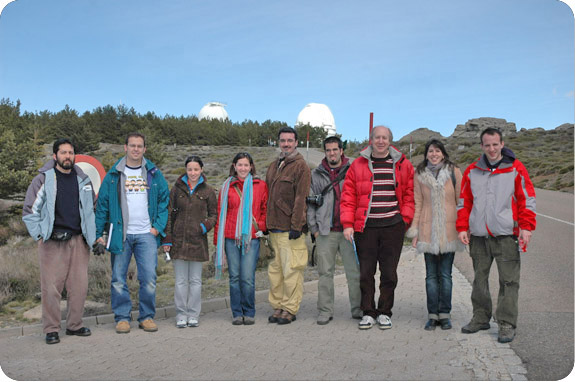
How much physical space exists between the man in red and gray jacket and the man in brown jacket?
1832mm

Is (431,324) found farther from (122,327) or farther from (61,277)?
(61,277)

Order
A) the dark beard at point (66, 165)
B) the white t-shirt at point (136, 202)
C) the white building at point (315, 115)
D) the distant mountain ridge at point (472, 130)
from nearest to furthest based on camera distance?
the dark beard at point (66, 165) < the white t-shirt at point (136, 202) < the distant mountain ridge at point (472, 130) < the white building at point (315, 115)

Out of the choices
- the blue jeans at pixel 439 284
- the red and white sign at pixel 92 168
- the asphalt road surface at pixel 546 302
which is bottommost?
the asphalt road surface at pixel 546 302

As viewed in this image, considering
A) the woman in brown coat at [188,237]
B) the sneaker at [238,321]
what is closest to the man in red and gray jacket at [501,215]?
the sneaker at [238,321]

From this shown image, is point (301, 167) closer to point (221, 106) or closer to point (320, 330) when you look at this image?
point (320, 330)

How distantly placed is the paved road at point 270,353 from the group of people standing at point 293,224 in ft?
0.70

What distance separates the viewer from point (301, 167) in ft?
20.1

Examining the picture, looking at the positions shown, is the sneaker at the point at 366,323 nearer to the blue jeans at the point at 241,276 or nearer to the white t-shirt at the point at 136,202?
the blue jeans at the point at 241,276

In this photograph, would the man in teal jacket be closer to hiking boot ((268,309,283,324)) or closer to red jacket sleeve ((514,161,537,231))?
hiking boot ((268,309,283,324))

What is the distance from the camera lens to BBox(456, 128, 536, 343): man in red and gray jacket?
525 centimetres

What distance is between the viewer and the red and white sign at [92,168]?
6172 mm

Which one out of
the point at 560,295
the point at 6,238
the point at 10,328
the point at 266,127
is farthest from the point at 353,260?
the point at 266,127

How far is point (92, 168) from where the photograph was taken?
6.28m

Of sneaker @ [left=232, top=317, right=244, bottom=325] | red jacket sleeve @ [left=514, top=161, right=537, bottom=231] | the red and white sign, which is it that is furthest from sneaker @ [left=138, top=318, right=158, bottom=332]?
red jacket sleeve @ [left=514, top=161, right=537, bottom=231]
